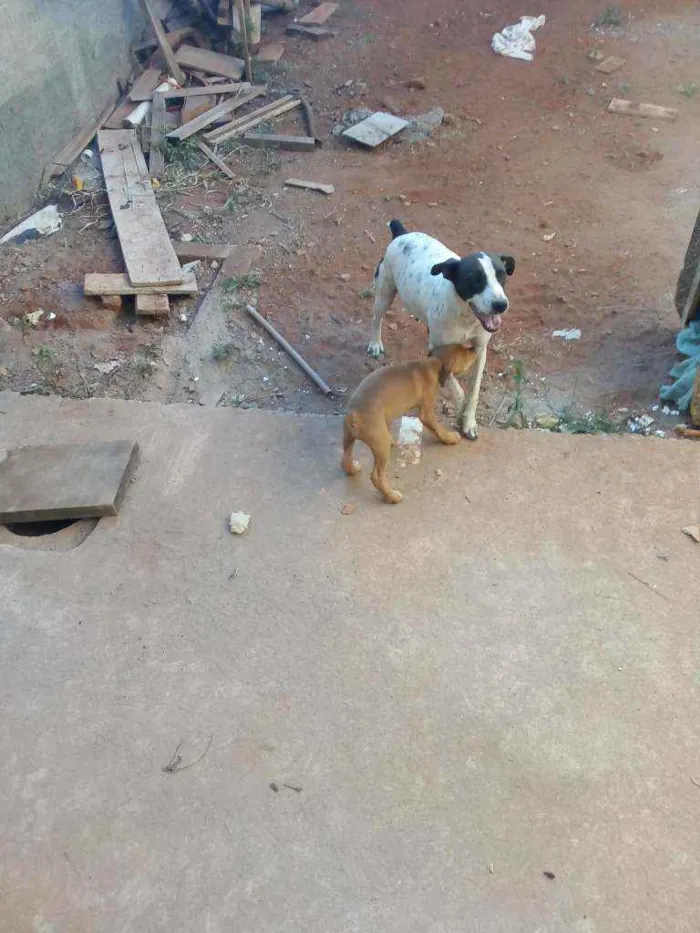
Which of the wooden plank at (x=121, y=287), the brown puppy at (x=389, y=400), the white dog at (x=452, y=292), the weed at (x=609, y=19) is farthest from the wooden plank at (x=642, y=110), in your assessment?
the brown puppy at (x=389, y=400)


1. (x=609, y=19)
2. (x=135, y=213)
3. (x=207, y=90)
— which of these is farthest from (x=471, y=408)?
(x=609, y=19)

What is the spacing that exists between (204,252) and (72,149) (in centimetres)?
286

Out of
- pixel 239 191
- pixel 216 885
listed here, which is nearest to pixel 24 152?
pixel 239 191

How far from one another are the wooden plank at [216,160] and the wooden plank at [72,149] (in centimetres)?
134

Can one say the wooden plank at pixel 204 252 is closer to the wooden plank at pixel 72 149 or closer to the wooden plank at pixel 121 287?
the wooden plank at pixel 121 287

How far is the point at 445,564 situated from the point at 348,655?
701 millimetres

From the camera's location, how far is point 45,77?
26.3 ft

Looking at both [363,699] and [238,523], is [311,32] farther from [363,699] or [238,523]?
[363,699]

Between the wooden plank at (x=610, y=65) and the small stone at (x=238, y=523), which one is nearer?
the small stone at (x=238, y=523)

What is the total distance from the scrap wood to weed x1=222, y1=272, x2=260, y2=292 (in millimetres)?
339

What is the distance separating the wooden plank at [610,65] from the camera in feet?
33.0

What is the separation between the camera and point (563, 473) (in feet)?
13.3

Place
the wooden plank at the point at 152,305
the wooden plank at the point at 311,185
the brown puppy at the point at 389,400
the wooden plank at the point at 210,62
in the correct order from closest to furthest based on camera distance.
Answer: the brown puppy at the point at 389,400 → the wooden plank at the point at 152,305 → the wooden plank at the point at 311,185 → the wooden plank at the point at 210,62

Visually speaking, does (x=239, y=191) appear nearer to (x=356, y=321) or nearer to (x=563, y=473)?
(x=356, y=321)
